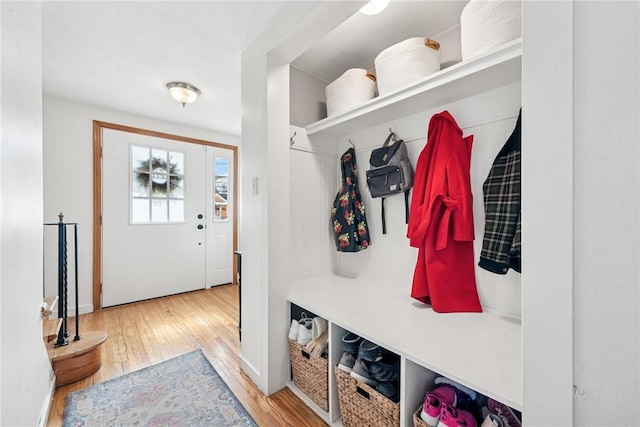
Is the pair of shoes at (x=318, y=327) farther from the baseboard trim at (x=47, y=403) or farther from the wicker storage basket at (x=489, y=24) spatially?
the wicker storage basket at (x=489, y=24)

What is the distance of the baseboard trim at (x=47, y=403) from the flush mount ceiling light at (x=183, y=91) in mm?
2261

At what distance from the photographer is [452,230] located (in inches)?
52.6

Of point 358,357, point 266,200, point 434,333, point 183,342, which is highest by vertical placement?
point 266,200

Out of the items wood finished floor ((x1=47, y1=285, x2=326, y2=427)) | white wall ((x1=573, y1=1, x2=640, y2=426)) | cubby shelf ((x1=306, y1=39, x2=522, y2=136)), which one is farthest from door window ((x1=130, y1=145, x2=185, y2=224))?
white wall ((x1=573, y1=1, x2=640, y2=426))

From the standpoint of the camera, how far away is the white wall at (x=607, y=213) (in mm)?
487

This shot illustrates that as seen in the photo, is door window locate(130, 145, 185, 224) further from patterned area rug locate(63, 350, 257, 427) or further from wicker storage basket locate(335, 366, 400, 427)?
wicker storage basket locate(335, 366, 400, 427)

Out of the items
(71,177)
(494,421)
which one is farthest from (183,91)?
(494,421)

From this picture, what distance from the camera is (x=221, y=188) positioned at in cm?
384

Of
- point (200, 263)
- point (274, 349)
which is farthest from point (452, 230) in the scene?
point (200, 263)

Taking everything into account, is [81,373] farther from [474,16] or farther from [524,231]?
[474,16]

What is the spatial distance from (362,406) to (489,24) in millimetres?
1747

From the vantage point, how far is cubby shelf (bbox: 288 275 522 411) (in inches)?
33.4

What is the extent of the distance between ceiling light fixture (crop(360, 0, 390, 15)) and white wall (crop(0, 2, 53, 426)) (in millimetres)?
1475

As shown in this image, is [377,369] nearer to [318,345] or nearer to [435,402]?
[435,402]
